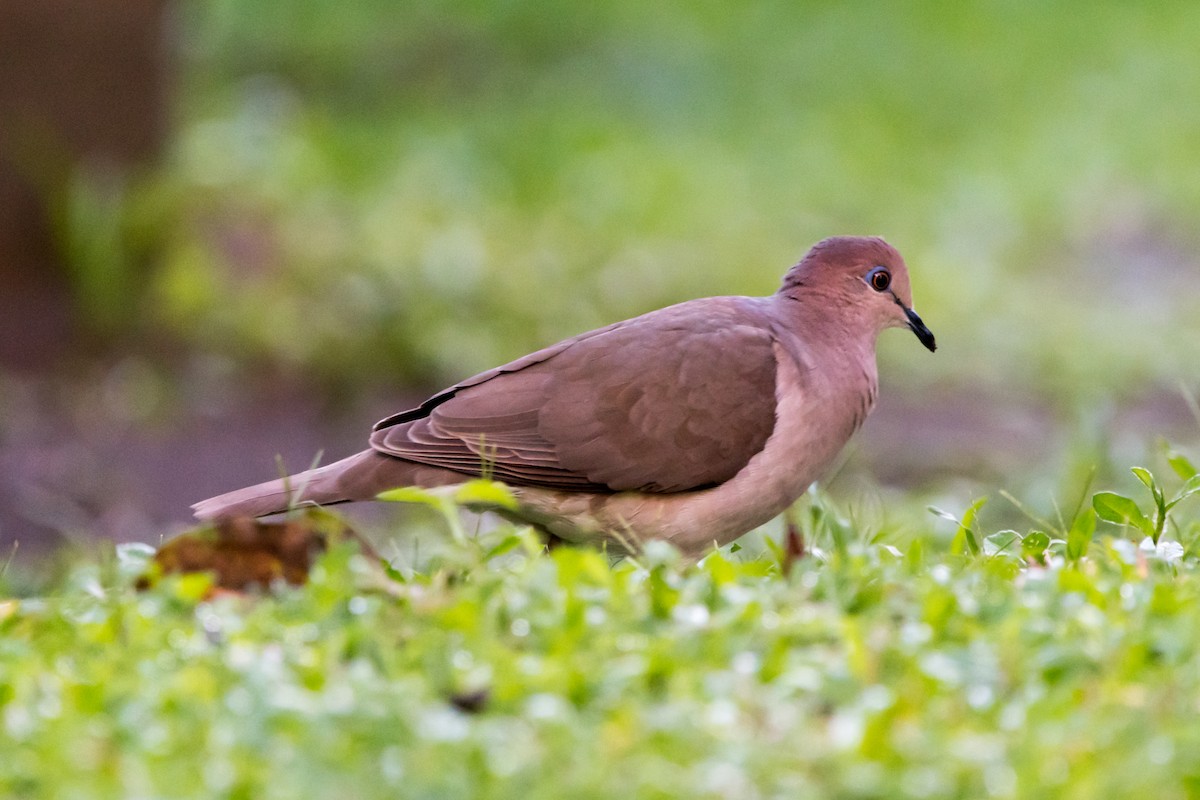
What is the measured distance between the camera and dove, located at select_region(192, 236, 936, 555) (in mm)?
4664

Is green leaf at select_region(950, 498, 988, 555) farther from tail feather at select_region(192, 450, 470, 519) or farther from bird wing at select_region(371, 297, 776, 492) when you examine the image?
tail feather at select_region(192, 450, 470, 519)

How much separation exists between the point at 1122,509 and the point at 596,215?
293 inches

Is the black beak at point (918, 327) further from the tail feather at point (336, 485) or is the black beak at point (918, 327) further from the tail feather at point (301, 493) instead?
the tail feather at point (301, 493)

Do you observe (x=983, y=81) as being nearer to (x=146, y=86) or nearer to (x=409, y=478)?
(x=146, y=86)

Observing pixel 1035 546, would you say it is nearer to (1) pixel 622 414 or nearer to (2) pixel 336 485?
(1) pixel 622 414

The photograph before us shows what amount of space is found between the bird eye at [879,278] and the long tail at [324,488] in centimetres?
152

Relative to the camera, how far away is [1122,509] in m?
4.29

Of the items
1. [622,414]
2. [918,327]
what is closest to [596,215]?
[918,327]

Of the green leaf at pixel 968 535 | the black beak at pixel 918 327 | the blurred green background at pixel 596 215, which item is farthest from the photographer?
the blurred green background at pixel 596 215

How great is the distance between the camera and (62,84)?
30.7 ft

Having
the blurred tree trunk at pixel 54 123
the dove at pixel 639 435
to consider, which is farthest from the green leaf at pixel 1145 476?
the blurred tree trunk at pixel 54 123

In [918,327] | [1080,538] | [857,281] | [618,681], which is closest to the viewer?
[618,681]

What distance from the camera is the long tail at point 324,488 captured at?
4.59 meters

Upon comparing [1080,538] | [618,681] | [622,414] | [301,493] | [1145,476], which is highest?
[622,414]
